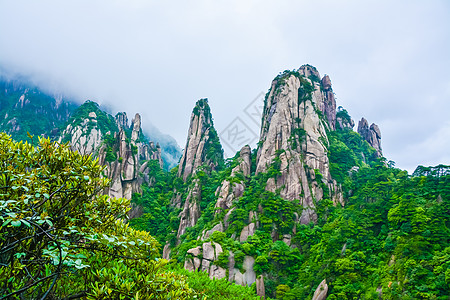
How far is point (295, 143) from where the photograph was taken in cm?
3228

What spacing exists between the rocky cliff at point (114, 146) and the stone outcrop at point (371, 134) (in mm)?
41432

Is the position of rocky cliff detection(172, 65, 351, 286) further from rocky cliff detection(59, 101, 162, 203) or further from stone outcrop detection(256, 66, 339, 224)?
rocky cliff detection(59, 101, 162, 203)

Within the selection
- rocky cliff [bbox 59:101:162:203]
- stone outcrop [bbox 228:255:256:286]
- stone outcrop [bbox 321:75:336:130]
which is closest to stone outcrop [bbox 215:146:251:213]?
stone outcrop [bbox 228:255:256:286]

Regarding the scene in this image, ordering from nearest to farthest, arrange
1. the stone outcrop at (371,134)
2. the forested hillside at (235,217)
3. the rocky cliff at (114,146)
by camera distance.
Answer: the forested hillside at (235,217)
the rocky cliff at (114,146)
the stone outcrop at (371,134)

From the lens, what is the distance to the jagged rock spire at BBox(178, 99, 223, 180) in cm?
4247

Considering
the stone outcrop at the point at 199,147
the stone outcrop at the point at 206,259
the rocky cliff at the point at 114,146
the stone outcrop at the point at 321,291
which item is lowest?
the stone outcrop at the point at 206,259

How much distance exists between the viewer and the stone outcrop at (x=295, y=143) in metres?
29.3

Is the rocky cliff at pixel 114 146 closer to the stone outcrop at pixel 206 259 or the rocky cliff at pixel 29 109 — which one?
the rocky cliff at pixel 29 109

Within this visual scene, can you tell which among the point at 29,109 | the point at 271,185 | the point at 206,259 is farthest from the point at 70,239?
the point at 29,109

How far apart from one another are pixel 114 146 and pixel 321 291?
104ft

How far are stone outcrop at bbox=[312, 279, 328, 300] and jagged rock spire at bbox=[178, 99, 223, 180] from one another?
2705 cm

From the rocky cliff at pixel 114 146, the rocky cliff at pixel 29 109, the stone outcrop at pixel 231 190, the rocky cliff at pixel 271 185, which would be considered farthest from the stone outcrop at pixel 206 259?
the rocky cliff at pixel 29 109

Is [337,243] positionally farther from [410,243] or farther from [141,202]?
[141,202]

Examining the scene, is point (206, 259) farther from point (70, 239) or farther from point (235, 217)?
point (70, 239)
